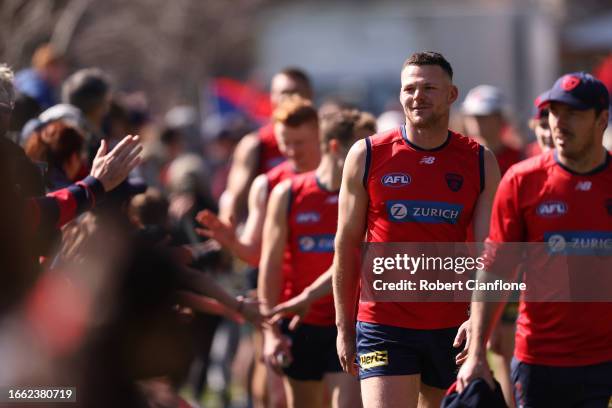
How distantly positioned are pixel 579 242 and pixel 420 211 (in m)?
0.78

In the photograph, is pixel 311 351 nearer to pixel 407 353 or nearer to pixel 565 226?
pixel 407 353

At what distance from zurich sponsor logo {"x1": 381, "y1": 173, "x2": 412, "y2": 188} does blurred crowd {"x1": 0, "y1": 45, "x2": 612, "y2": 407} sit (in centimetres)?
102

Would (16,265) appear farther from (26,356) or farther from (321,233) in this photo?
(321,233)

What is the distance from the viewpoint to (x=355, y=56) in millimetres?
31281

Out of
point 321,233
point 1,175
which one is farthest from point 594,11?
point 1,175

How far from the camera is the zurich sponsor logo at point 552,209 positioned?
6066 mm

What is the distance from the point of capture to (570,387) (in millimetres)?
6035

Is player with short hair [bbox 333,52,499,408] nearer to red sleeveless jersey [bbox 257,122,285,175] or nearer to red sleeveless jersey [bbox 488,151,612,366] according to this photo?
red sleeveless jersey [bbox 488,151,612,366]

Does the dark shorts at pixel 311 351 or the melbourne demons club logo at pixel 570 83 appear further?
the dark shorts at pixel 311 351

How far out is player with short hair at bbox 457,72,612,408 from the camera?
605cm

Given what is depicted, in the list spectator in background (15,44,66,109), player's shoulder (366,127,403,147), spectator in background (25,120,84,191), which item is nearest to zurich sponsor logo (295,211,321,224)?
spectator in background (25,120,84,191)

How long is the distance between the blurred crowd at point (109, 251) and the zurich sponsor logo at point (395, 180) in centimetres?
102

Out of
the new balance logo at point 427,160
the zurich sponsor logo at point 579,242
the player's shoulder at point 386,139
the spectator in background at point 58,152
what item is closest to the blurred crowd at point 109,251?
the spectator in background at point 58,152

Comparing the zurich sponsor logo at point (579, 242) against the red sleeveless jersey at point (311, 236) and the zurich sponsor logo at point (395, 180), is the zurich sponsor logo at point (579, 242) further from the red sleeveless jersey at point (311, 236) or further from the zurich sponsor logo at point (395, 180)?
the red sleeveless jersey at point (311, 236)
